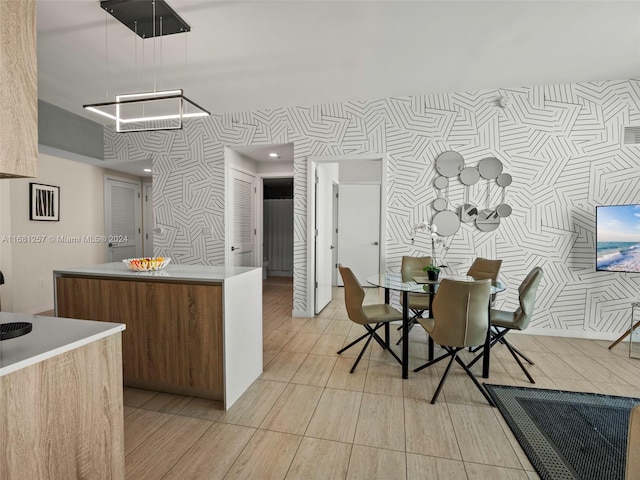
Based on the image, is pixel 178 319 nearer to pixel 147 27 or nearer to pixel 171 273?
pixel 171 273

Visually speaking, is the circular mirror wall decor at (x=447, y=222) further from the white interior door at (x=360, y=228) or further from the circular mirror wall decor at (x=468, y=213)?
the white interior door at (x=360, y=228)

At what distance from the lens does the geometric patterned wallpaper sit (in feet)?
12.4

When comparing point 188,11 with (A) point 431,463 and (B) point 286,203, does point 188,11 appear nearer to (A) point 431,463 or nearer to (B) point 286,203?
(A) point 431,463

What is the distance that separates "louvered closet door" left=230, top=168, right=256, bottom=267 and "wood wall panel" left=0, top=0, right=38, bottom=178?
402 cm

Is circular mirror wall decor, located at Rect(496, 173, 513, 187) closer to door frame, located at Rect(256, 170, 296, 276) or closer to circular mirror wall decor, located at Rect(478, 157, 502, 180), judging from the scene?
circular mirror wall decor, located at Rect(478, 157, 502, 180)

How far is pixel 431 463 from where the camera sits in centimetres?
181

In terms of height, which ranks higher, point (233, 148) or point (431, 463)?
point (233, 148)

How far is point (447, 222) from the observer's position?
416cm

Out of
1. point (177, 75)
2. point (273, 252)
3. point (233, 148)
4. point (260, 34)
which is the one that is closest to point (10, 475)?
point (260, 34)

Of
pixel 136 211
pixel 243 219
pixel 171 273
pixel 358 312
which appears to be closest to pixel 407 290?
pixel 358 312

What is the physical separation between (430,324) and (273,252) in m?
5.94

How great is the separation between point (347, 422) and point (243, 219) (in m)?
4.29

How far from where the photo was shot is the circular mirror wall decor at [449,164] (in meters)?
4.11

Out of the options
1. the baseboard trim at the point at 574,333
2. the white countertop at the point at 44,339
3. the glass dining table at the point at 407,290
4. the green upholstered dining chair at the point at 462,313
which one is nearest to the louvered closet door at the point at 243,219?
the glass dining table at the point at 407,290
